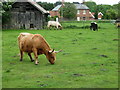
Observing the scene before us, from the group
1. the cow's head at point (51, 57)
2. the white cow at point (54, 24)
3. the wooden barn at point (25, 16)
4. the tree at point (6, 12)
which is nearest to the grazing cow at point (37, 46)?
the cow's head at point (51, 57)

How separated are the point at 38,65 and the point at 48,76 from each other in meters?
2.52

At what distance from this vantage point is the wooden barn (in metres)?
41.6

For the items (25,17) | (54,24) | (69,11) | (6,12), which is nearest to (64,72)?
(6,12)

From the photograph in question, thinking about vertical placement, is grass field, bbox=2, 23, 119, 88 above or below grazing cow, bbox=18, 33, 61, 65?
below

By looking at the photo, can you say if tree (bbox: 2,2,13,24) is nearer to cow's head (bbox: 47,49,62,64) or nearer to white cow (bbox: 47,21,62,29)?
white cow (bbox: 47,21,62,29)

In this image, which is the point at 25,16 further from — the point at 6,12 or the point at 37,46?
the point at 37,46

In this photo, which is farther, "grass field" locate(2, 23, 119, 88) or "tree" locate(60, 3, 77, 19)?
"tree" locate(60, 3, 77, 19)

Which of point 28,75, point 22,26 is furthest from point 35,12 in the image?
point 28,75

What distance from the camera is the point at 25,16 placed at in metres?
42.1

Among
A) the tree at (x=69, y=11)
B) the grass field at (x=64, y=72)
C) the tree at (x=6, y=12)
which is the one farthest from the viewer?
the tree at (x=69, y=11)

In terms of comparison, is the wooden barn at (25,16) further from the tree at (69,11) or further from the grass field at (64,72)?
the grass field at (64,72)

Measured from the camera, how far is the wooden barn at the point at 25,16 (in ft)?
136

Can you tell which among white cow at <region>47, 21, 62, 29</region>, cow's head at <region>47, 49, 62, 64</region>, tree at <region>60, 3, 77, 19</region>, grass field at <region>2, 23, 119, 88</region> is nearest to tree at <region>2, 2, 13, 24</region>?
white cow at <region>47, 21, 62, 29</region>

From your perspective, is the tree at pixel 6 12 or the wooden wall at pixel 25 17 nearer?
the tree at pixel 6 12
